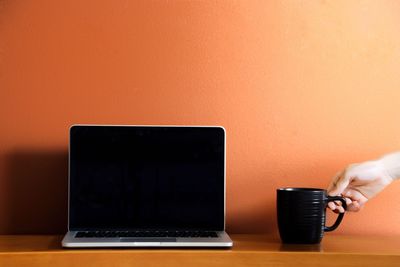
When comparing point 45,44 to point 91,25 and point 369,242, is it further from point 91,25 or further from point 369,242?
point 369,242

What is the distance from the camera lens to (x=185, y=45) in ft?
4.79

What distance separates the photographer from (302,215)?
127 centimetres

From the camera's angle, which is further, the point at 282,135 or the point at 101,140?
the point at 282,135

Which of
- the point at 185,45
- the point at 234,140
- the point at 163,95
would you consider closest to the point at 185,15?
the point at 185,45

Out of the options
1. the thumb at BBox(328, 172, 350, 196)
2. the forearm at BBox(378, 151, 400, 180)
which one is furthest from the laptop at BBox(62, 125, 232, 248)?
the forearm at BBox(378, 151, 400, 180)

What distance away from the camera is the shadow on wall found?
1.42 meters

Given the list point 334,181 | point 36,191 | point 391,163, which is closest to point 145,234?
point 36,191

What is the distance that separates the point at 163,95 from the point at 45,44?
0.29 meters

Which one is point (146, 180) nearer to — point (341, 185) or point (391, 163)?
point (341, 185)

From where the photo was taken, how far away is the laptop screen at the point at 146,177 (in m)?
1.33

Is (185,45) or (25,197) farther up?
(185,45)

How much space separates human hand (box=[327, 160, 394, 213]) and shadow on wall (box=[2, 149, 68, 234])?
0.60 m

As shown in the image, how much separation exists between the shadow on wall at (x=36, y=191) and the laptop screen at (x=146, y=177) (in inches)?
4.8

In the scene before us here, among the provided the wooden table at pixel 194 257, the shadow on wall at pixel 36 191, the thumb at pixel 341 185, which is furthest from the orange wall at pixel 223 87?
the wooden table at pixel 194 257
